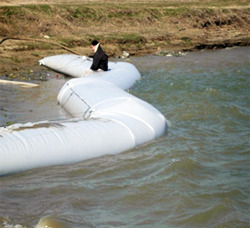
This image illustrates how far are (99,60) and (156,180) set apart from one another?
6087 millimetres

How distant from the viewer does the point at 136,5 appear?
23688 mm

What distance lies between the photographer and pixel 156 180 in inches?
259

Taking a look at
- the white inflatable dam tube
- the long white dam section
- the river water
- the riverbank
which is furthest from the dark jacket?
the riverbank

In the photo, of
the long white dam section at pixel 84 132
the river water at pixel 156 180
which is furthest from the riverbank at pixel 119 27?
the river water at pixel 156 180

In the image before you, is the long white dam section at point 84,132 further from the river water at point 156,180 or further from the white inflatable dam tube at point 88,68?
the white inflatable dam tube at point 88,68

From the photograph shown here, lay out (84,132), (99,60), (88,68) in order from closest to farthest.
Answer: (84,132), (99,60), (88,68)

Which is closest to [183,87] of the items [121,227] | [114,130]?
[114,130]

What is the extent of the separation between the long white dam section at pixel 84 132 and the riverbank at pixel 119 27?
5.10 meters

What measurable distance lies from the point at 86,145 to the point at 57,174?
2.45ft

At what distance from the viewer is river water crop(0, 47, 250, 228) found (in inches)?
216

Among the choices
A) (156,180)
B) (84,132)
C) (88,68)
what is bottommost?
(156,180)

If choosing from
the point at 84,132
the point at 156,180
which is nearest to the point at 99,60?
the point at 84,132

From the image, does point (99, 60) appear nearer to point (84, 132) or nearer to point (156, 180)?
point (84, 132)

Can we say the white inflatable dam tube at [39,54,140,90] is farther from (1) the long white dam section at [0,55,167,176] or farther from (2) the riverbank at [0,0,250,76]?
(1) the long white dam section at [0,55,167,176]
